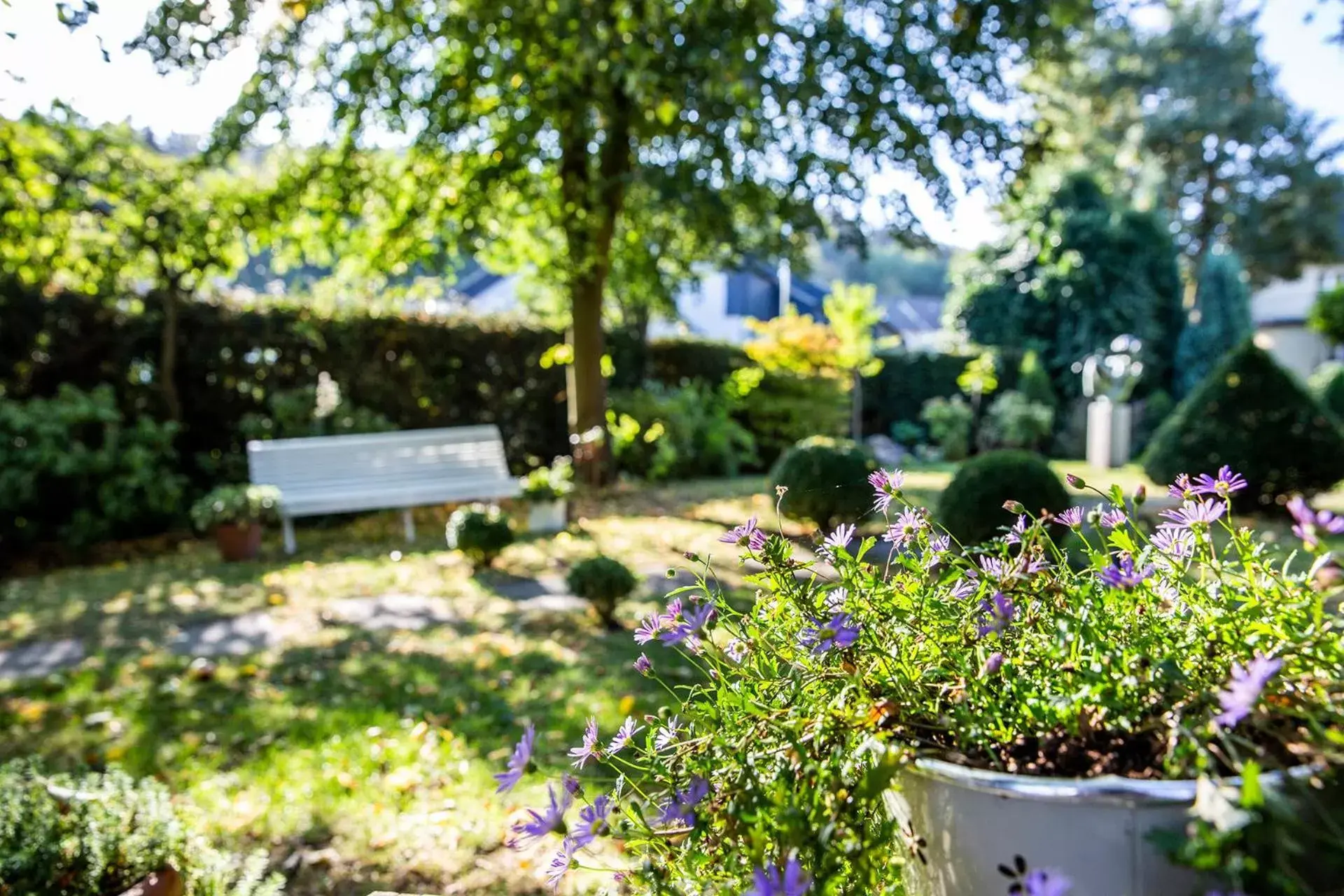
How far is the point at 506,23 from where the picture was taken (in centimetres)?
780

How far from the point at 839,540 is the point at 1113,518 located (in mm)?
371

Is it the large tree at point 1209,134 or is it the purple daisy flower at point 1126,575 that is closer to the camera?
the purple daisy flower at point 1126,575

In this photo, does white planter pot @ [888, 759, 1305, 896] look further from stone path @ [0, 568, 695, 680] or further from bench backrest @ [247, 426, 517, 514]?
bench backrest @ [247, 426, 517, 514]

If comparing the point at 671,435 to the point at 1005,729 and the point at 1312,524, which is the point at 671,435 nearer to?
the point at 1005,729

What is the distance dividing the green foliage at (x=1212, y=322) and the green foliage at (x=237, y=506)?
59.3 ft

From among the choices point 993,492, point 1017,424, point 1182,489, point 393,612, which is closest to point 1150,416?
point 1017,424

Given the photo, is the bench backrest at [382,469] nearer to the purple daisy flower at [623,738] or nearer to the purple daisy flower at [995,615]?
the purple daisy flower at [623,738]

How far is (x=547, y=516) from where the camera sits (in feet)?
27.3

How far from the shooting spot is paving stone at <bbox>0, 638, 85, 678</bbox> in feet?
14.8

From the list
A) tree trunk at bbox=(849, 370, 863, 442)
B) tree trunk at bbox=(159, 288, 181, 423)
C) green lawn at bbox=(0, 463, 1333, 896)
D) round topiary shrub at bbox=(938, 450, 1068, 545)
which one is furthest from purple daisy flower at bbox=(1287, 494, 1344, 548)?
tree trunk at bbox=(849, 370, 863, 442)

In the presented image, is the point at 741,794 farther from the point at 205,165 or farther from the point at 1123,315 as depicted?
the point at 1123,315

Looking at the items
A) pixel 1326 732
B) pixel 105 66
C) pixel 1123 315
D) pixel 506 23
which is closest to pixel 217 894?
pixel 105 66

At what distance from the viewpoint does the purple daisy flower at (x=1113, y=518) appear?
1.22 metres

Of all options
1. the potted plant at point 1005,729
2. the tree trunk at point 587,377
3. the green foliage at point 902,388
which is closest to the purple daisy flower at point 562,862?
the potted plant at point 1005,729
